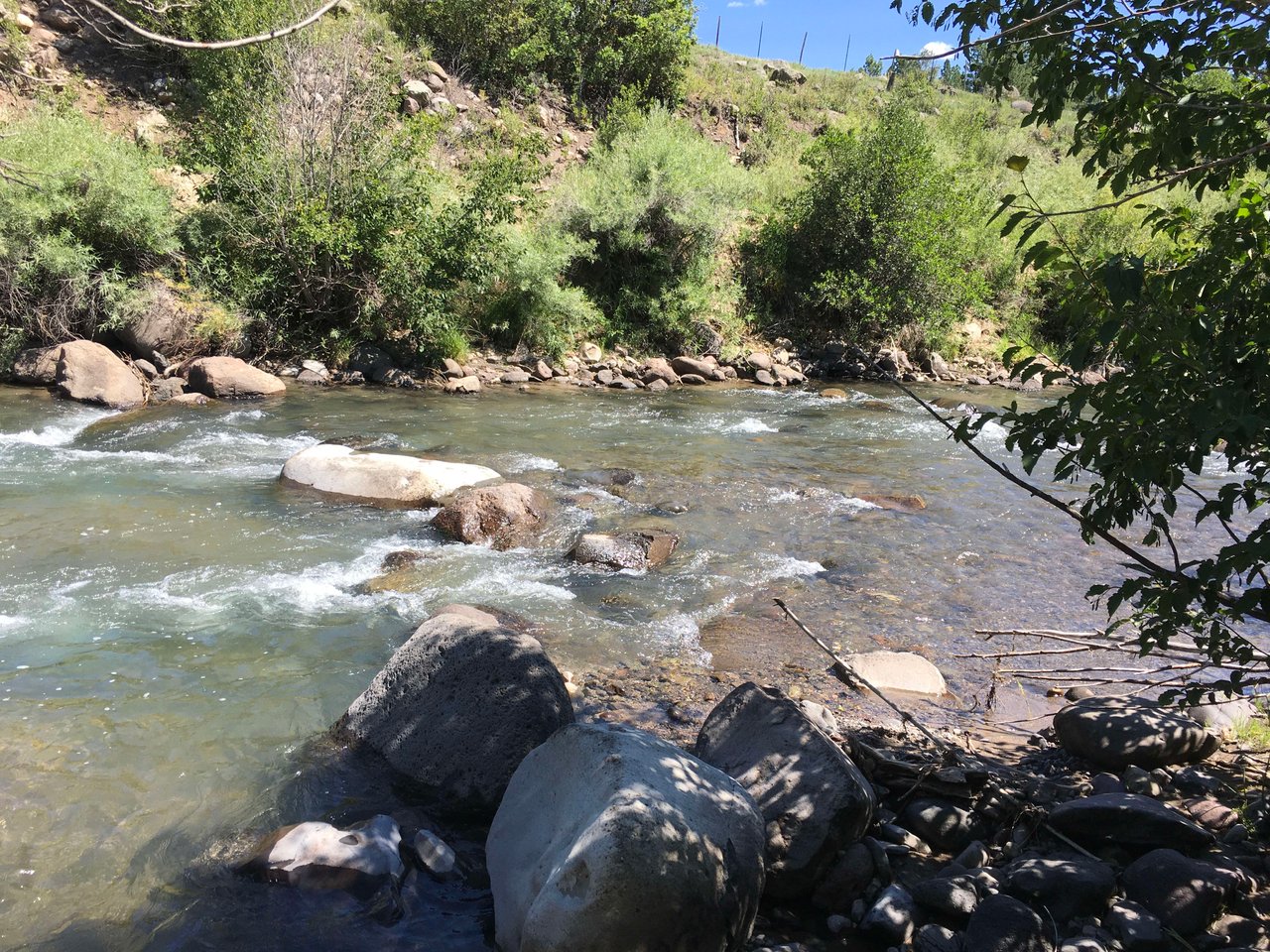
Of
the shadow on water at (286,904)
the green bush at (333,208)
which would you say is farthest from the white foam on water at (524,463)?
the shadow on water at (286,904)

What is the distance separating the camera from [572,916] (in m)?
2.99

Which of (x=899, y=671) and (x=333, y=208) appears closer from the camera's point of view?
(x=899, y=671)

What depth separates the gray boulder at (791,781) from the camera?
3.64 metres

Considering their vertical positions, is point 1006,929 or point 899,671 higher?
point 1006,929

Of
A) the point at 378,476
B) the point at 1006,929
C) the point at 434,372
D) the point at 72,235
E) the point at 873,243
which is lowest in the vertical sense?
the point at 378,476

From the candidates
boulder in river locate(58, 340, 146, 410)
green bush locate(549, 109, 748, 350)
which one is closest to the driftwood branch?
boulder in river locate(58, 340, 146, 410)

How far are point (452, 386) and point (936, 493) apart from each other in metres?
9.73

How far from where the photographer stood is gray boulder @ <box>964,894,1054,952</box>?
307cm

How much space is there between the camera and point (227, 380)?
14594 millimetres

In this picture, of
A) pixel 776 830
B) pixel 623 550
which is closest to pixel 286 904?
pixel 776 830

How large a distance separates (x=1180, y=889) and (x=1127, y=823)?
41 centimetres

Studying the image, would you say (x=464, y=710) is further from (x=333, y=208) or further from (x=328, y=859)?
(x=333, y=208)

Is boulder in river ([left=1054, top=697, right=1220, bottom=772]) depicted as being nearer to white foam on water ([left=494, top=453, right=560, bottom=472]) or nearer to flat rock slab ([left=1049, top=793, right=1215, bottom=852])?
flat rock slab ([left=1049, top=793, right=1215, bottom=852])

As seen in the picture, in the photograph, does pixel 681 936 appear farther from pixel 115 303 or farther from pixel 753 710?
pixel 115 303
